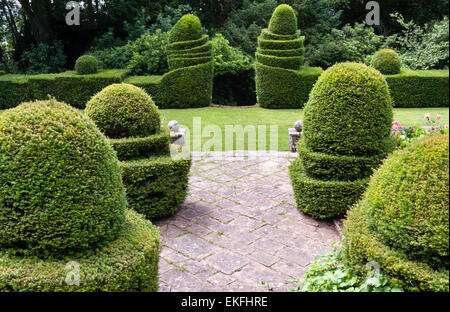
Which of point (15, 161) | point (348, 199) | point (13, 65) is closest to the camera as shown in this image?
point (15, 161)

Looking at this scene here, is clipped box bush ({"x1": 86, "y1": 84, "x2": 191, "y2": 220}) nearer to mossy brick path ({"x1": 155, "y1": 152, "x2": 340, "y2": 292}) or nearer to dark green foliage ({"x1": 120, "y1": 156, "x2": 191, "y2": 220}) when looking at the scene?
dark green foliage ({"x1": 120, "y1": 156, "x2": 191, "y2": 220})

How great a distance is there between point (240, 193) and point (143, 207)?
6.55 ft

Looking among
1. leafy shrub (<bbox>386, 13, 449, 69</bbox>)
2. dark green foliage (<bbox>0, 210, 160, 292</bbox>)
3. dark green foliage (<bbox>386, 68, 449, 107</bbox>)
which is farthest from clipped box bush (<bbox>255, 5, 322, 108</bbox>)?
dark green foliage (<bbox>0, 210, 160, 292</bbox>)

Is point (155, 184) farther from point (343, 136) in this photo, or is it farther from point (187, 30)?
point (187, 30)

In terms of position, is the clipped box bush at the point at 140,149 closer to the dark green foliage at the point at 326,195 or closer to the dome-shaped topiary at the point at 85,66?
the dark green foliage at the point at 326,195

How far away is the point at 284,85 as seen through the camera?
15.9 m

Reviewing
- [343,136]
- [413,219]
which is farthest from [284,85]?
[413,219]

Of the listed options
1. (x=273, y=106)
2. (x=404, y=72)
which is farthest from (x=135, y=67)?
(x=404, y=72)

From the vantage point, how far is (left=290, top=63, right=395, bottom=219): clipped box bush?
550 centimetres

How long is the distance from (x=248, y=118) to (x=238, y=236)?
896 cm

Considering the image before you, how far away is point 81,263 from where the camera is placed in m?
3.02

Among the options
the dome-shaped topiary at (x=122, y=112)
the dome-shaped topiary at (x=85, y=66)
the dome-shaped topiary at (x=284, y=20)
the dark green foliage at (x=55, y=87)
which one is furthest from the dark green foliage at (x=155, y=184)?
the dome-shaped topiary at (x=85, y=66)

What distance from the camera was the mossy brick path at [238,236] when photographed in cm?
452
